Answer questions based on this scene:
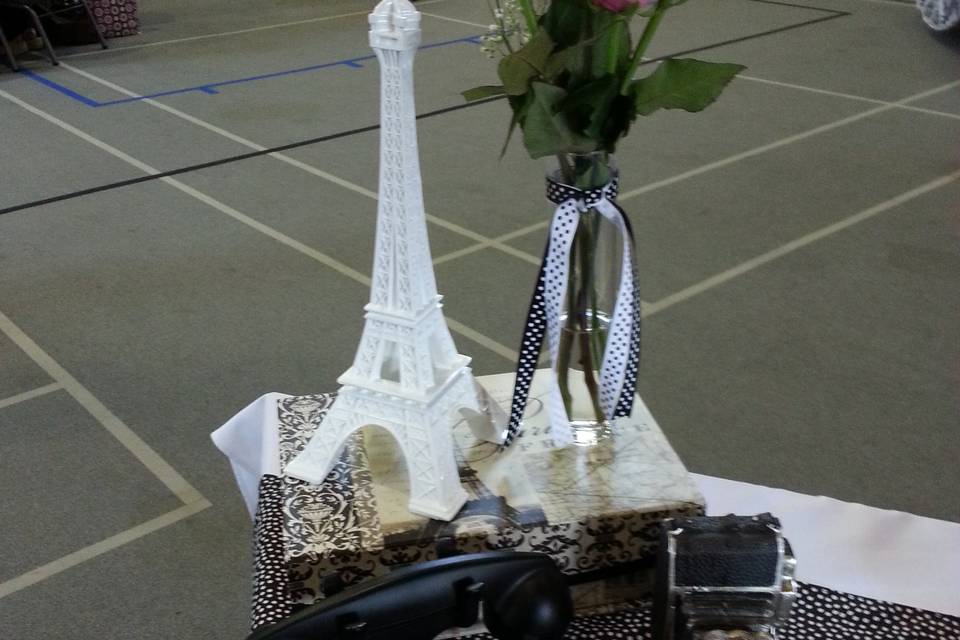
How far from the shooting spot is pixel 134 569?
2.04m

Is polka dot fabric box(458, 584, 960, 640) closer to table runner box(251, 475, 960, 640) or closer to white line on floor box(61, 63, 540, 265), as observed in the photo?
table runner box(251, 475, 960, 640)

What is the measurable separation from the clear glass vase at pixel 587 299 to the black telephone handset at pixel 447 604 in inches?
10.5

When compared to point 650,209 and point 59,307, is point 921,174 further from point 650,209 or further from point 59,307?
point 59,307

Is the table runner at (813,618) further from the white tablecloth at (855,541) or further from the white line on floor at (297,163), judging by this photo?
the white line on floor at (297,163)

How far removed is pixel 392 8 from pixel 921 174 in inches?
147

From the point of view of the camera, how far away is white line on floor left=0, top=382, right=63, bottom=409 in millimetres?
2586

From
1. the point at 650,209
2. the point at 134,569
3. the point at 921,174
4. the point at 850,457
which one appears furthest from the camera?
the point at 921,174

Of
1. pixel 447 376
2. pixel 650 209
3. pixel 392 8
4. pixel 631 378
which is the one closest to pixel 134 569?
pixel 447 376

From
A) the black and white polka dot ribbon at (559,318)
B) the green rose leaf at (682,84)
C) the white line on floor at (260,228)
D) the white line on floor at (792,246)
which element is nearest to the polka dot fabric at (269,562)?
the black and white polka dot ribbon at (559,318)

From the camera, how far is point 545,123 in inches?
36.8

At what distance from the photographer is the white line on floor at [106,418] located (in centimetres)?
229

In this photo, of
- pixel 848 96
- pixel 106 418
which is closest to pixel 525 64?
pixel 106 418

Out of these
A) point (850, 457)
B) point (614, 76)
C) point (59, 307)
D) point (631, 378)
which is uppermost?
point (614, 76)

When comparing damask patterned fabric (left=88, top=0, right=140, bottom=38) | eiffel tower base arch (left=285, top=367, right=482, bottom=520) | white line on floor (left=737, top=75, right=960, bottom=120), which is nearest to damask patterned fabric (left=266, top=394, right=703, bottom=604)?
eiffel tower base arch (left=285, top=367, right=482, bottom=520)
